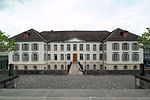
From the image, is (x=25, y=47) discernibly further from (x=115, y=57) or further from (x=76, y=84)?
(x=115, y=57)

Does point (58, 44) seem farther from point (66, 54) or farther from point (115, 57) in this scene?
point (115, 57)

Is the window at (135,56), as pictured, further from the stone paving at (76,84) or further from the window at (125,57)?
the stone paving at (76,84)

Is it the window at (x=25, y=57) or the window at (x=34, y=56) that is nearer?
the window at (x=34, y=56)

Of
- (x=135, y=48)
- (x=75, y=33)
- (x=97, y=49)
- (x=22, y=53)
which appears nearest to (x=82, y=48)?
(x=97, y=49)

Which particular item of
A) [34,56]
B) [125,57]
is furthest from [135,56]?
[34,56]

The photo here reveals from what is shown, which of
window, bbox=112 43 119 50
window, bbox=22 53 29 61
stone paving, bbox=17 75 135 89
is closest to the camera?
stone paving, bbox=17 75 135 89

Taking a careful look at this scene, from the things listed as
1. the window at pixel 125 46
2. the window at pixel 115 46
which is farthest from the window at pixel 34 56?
the window at pixel 125 46

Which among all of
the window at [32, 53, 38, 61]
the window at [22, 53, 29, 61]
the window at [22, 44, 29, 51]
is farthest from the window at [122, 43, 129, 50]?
the window at [22, 53, 29, 61]

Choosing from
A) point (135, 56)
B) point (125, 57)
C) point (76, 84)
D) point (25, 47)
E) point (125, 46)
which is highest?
point (125, 46)

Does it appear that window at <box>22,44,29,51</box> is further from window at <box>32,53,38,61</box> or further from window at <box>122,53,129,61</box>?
window at <box>122,53,129,61</box>

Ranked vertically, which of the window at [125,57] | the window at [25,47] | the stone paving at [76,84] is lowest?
the stone paving at [76,84]

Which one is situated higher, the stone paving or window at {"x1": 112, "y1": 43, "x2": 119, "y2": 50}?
window at {"x1": 112, "y1": 43, "x2": 119, "y2": 50}

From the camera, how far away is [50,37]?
98.6 ft

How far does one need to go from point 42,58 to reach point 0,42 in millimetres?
15426
